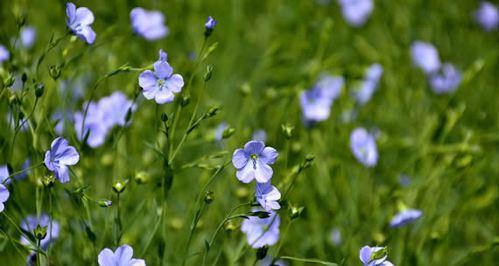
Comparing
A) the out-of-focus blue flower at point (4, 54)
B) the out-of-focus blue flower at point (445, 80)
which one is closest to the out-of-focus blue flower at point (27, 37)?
the out-of-focus blue flower at point (4, 54)

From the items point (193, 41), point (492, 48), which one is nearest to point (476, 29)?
point (492, 48)

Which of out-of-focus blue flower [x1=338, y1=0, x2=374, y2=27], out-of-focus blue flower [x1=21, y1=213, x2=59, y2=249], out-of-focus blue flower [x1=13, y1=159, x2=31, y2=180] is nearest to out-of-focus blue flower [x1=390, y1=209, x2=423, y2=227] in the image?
out-of-focus blue flower [x1=21, y1=213, x2=59, y2=249]

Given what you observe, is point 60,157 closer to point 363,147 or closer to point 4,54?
point 4,54

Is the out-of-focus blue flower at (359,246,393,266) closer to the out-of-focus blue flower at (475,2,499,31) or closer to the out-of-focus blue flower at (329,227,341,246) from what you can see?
the out-of-focus blue flower at (329,227,341,246)

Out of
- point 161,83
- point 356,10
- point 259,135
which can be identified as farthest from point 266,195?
point 356,10

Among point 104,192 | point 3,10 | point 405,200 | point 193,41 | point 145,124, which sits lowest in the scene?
point 405,200

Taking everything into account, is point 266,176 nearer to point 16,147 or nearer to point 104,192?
point 104,192
